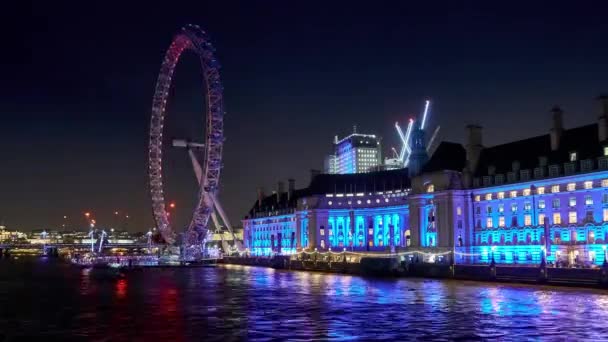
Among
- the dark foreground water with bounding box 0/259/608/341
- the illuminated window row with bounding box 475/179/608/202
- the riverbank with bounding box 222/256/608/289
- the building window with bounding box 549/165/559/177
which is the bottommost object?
the dark foreground water with bounding box 0/259/608/341

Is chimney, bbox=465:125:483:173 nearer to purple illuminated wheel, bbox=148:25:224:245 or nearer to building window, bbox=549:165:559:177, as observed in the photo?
building window, bbox=549:165:559:177

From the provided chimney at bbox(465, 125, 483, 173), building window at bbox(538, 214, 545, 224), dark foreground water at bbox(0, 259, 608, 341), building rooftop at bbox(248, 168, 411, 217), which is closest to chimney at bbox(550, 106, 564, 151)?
building window at bbox(538, 214, 545, 224)

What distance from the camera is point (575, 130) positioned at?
105m

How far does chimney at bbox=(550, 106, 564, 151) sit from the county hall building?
144mm

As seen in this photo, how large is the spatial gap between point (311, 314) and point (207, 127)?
7922 cm

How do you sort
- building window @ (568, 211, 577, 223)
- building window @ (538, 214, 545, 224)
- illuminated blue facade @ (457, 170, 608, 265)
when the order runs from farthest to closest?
building window @ (538, 214, 545, 224) < building window @ (568, 211, 577, 223) < illuminated blue facade @ (457, 170, 608, 265)

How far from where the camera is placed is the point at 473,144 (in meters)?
125

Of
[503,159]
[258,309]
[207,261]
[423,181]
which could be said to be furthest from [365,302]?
[207,261]

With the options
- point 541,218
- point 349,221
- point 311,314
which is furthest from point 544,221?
point 349,221

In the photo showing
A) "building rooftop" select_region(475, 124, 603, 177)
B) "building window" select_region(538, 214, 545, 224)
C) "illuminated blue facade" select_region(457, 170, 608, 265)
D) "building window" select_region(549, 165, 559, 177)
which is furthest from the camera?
"building window" select_region(538, 214, 545, 224)

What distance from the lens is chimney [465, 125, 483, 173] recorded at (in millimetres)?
124438

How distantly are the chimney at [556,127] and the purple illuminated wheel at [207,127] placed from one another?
5283cm

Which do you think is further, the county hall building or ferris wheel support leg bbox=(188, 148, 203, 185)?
ferris wheel support leg bbox=(188, 148, 203, 185)

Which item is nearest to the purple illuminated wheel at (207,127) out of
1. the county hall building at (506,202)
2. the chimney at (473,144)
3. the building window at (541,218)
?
the county hall building at (506,202)
